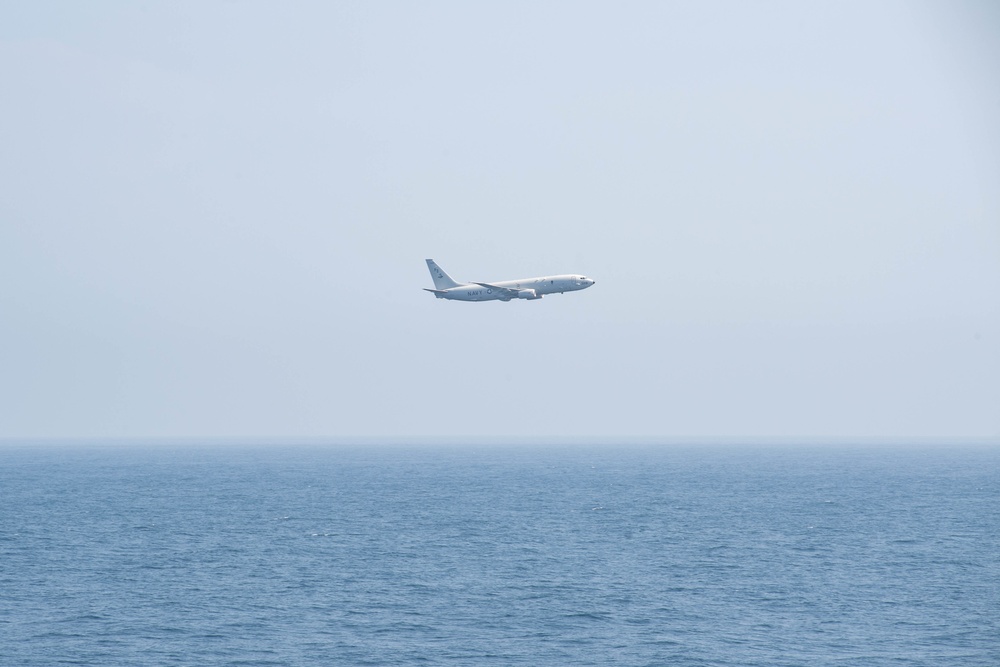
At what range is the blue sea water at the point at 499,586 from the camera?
69500mm

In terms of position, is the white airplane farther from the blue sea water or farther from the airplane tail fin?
the blue sea water

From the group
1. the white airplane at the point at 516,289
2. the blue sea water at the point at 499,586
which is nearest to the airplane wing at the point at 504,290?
the white airplane at the point at 516,289

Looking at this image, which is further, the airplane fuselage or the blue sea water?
the airplane fuselage

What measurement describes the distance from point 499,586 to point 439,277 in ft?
185

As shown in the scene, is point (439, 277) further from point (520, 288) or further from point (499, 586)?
point (499, 586)

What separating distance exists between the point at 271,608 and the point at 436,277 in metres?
63.2

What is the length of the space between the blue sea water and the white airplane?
3009cm

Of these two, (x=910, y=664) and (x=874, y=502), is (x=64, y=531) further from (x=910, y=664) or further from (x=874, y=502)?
(x=874, y=502)

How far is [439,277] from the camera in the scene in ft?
446

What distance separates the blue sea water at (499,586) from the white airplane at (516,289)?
3009cm

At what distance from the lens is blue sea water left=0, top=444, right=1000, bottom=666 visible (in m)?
69.5

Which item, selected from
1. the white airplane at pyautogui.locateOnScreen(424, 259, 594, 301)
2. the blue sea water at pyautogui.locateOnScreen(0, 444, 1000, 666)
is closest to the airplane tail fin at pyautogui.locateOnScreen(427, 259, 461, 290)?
the white airplane at pyautogui.locateOnScreen(424, 259, 594, 301)

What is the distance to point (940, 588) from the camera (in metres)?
88.6

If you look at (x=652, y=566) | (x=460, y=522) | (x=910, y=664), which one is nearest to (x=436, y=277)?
(x=460, y=522)
